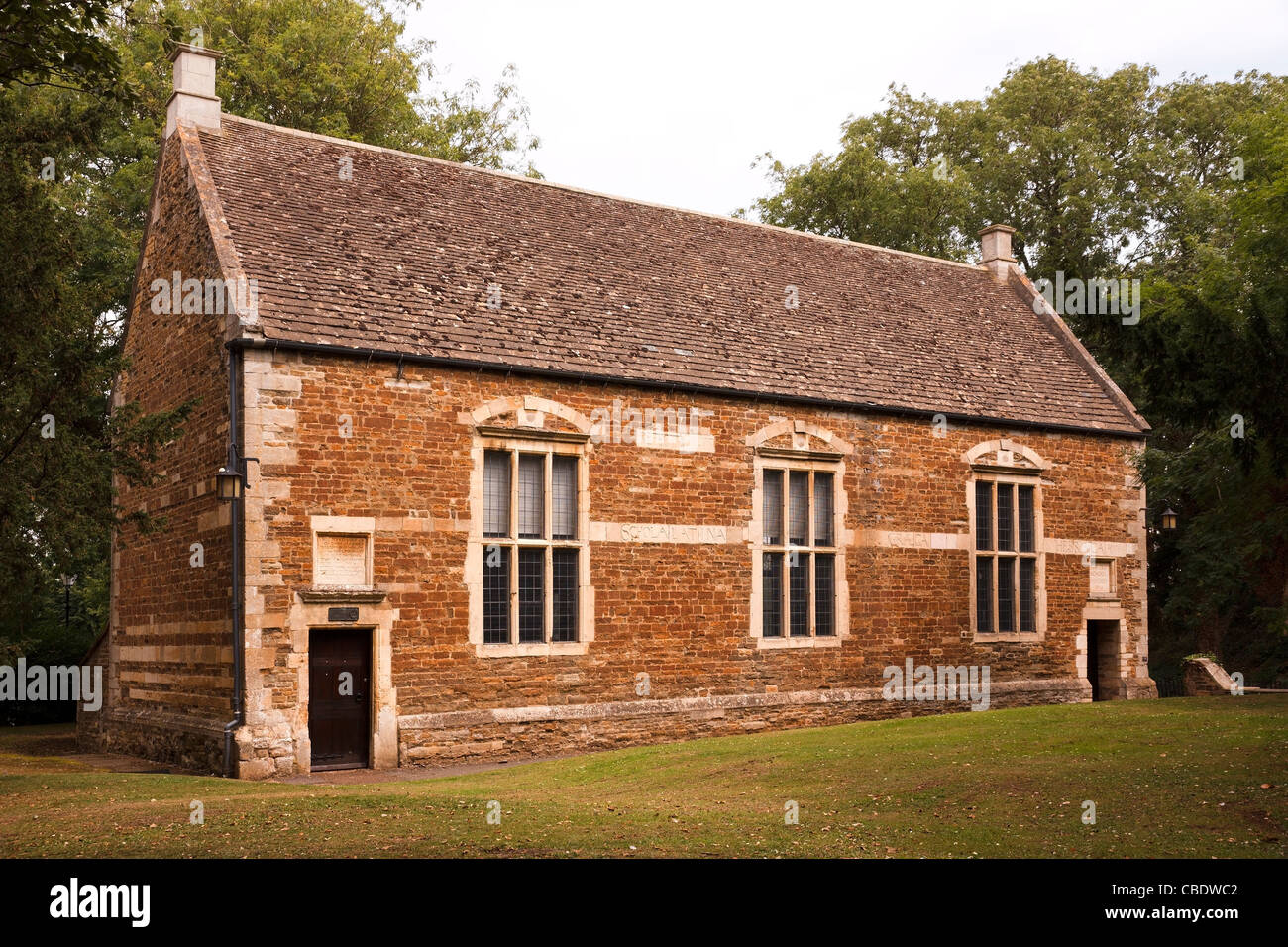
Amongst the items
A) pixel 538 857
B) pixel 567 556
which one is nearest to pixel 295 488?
pixel 567 556

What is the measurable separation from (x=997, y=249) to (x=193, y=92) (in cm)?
1860

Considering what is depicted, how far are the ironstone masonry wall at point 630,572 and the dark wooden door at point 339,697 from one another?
0.32 m

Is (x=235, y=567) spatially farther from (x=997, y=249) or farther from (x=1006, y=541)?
(x=997, y=249)

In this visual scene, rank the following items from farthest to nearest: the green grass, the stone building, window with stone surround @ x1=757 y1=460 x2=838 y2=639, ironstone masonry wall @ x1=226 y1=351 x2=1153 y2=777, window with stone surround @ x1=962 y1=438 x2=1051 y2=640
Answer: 1. window with stone surround @ x1=962 y1=438 x2=1051 y2=640
2. window with stone surround @ x1=757 y1=460 x2=838 y2=639
3. the stone building
4. ironstone masonry wall @ x1=226 y1=351 x2=1153 y2=777
5. the green grass

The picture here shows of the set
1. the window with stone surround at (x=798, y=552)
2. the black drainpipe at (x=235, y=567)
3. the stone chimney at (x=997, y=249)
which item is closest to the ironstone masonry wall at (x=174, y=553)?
the black drainpipe at (x=235, y=567)

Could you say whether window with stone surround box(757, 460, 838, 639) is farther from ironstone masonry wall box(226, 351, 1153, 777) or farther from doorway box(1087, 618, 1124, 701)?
doorway box(1087, 618, 1124, 701)

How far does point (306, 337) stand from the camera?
16.7 metres

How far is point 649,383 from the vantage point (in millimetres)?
19547

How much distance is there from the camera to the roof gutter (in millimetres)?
16688

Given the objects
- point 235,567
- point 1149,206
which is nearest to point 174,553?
point 235,567

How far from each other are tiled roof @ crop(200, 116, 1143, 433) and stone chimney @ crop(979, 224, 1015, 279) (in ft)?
7.58

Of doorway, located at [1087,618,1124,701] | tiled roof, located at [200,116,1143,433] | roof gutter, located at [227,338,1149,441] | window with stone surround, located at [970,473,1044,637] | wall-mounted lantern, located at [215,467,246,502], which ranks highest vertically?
tiled roof, located at [200,116,1143,433]

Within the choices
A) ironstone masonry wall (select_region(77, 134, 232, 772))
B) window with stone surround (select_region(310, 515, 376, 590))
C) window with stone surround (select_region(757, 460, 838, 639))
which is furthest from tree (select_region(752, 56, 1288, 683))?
ironstone masonry wall (select_region(77, 134, 232, 772))

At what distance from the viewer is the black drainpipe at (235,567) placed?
15852 millimetres
